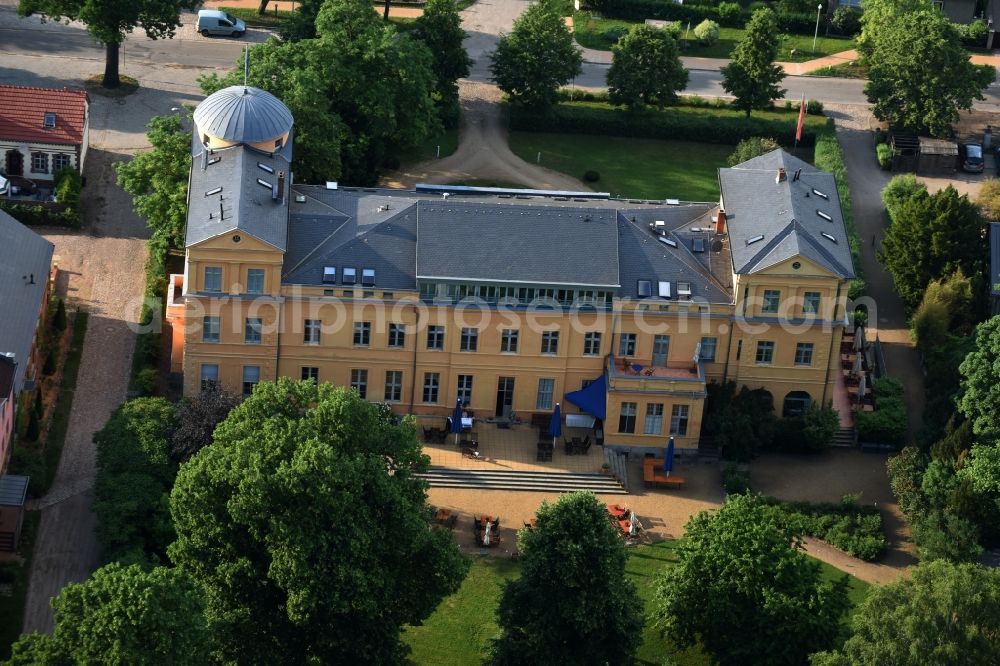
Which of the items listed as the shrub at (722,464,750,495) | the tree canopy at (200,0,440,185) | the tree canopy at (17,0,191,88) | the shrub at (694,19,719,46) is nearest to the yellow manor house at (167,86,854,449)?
the shrub at (722,464,750,495)

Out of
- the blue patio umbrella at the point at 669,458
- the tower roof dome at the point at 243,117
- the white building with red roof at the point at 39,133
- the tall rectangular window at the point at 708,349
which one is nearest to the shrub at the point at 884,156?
the tall rectangular window at the point at 708,349

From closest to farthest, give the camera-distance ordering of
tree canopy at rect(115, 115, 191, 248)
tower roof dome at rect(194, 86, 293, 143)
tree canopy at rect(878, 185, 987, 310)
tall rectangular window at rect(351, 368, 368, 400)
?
1. tall rectangular window at rect(351, 368, 368, 400)
2. tower roof dome at rect(194, 86, 293, 143)
3. tree canopy at rect(115, 115, 191, 248)
4. tree canopy at rect(878, 185, 987, 310)

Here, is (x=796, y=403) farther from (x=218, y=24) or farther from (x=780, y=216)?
(x=218, y=24)

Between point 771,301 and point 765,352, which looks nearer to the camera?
point 771,301

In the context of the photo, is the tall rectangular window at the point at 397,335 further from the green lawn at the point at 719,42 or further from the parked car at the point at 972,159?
the green lawn at the point at 719,42

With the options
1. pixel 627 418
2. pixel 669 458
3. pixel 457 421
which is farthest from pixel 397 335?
pixel 669 458

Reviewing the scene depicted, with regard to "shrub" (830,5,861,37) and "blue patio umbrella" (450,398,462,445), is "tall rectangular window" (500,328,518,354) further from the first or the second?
"shrub" (830,5,861,37)
